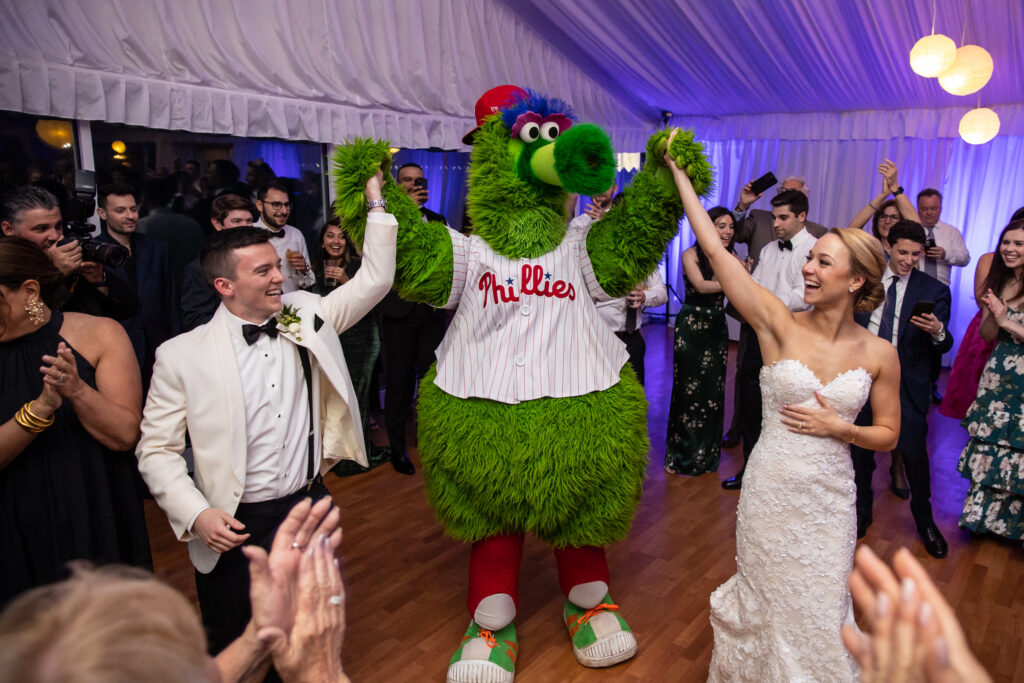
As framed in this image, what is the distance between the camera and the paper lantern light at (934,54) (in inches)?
157

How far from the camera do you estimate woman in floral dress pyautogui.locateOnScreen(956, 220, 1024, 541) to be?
320cm

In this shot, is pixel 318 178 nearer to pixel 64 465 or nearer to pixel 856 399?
pixel 64 465

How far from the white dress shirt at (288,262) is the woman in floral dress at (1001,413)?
3.36 m

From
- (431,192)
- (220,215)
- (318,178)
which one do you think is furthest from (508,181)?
(431,192)

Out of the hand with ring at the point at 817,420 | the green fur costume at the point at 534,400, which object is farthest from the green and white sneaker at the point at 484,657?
the hand with ring at the point at 817,420

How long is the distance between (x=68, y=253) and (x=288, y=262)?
5.36 feet

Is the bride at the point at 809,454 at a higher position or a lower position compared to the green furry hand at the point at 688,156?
lower

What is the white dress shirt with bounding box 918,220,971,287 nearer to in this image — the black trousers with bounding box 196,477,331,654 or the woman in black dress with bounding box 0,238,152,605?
the black trousers with bounding box 196,477,331,654

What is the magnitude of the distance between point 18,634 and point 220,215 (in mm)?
3022

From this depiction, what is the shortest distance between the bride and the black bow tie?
121cm

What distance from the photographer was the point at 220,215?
11.5ft

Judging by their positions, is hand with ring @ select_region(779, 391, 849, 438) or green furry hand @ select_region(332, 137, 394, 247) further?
green furry hand @ select_region(332, 137, 394, 247)

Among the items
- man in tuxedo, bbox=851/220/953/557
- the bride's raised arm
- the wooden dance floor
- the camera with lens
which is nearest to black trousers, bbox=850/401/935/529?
man in tuxedo, bbox=851/220/953/557

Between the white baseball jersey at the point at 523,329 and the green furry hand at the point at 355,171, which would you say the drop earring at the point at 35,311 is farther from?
the white baseball jersey at the point at 523,329
